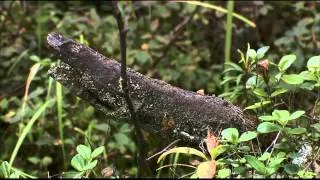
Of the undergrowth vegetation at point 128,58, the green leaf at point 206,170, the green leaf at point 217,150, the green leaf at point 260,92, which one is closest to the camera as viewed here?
the green leaf at point 206,170

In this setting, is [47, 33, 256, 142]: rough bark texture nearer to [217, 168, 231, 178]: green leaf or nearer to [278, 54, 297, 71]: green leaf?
[278, 54, 297, 71]: green leaf

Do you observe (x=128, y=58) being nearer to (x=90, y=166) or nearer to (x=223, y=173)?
(x=90, y=166)

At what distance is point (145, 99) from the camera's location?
1529 mm

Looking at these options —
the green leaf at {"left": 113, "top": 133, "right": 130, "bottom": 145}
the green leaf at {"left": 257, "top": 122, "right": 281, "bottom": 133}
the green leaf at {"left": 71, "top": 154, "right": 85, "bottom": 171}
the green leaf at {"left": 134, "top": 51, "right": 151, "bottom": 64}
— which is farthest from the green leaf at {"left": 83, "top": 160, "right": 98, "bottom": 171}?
the green leaf at {"left": 134, "top": 51, "right": 151, "bottom": 64}

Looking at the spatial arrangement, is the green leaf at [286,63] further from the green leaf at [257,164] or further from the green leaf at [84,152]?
the green leaf at [84,152]

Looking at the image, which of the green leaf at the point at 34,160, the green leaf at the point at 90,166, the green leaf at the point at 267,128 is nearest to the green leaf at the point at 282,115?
the green leaf at the point at 267,128

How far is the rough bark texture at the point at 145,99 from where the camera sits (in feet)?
4.98

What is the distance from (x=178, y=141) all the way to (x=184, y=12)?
1.82 m

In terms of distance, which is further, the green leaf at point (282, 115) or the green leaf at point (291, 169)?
the green leaf at point (282, 115)

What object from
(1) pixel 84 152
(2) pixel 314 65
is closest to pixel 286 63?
(2) pixel 314 65

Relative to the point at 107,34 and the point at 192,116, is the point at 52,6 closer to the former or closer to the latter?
the point at 107,34

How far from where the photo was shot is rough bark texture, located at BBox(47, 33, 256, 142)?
Answer: 1.52 metres

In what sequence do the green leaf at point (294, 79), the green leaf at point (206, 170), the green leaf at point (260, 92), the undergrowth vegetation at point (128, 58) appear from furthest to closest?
the undergrowth vegetation at point (128, 58) < the green leaf at point (260, 92) < the green leaf at point (294, 79) < the green leaf at point (206, 170)

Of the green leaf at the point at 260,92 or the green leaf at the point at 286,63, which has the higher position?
the green leaf at the point at 286,63
